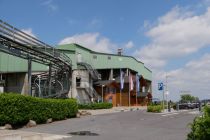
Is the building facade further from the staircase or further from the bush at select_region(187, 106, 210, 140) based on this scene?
the bush at select_region(187, 106, 210, 140)

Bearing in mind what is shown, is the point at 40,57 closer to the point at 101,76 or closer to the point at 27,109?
the point at 27,109

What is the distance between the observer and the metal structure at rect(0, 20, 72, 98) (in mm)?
33309

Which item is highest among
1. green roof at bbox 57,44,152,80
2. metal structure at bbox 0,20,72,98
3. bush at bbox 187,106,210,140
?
green roof at bbox 57,44,152,80

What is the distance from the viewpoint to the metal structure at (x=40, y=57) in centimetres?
3331

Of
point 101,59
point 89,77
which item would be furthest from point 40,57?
point 101,59

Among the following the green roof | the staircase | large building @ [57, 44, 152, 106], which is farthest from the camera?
the green roof

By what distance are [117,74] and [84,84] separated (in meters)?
16.1

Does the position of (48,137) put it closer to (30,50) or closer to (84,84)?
(30,50)

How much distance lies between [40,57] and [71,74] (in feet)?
53.6

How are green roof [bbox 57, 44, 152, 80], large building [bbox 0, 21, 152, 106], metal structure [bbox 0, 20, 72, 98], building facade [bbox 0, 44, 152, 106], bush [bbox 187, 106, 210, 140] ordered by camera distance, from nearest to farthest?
bush [bbox 187, 106, 210, 140], metal structure [bbox 0, 20, 72, 98], large building [bbox 0, 21, 152, 106], building facade [bbox 0, 44, 152, 106], green roof [bbox 57, 44, 152, 80]

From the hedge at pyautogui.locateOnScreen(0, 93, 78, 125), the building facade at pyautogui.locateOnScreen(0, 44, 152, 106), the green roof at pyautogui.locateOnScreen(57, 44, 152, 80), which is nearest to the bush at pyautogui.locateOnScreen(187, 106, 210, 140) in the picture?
the hedge at pyautogui.locateOnScreen(0, 93, 78, 125)

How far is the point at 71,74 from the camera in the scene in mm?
58188

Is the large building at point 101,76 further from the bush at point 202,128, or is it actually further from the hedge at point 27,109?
the bush at point 202,128

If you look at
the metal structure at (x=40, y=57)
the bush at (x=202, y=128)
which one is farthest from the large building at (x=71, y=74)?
the bush at (x=202, y=128)
